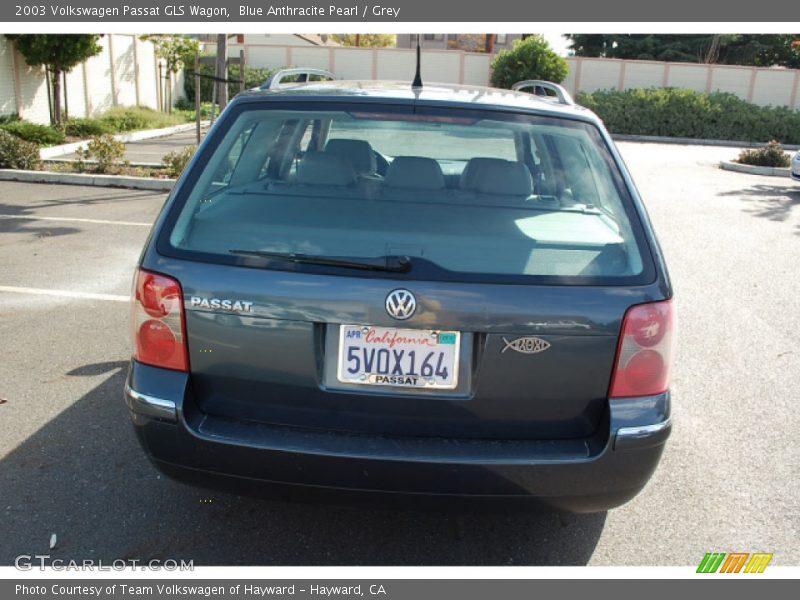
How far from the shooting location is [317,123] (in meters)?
3.78

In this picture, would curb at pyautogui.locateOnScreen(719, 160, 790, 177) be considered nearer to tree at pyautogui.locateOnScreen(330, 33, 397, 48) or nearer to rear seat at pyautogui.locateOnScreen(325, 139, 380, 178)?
rear seat at pyautogui.locateOnScreen(325, 139, 380, 178)

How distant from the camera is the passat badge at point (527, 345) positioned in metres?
2.48

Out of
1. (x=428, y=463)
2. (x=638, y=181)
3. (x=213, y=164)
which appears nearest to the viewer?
(x=428, y=463)

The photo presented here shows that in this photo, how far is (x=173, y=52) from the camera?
2677 cm

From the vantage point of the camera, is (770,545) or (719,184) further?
(719,184)

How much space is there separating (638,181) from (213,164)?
14347 mm

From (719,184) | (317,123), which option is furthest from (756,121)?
(317,123)

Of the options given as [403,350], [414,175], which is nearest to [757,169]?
[414,175]

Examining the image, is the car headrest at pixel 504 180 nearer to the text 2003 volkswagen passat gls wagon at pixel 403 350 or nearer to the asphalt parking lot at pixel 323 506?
the text 2003 volkswagen passat gls wagon at pixel 403 350

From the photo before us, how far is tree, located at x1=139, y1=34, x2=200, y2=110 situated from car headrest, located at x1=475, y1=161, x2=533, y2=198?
82.4 feet

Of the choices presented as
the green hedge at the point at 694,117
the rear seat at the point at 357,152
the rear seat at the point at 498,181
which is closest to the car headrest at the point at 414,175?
the rear seat at the point at 498,181

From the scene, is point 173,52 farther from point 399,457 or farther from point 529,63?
point 399,457

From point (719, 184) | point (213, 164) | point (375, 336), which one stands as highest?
point (213, 164)

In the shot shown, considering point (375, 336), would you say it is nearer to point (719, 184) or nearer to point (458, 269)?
point (458, 269)
